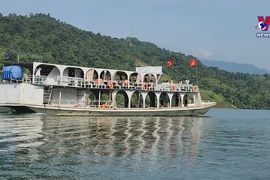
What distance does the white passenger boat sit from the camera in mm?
31141

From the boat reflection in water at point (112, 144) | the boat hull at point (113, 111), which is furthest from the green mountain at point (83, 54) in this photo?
the boat reflection in water at point (112, 144)

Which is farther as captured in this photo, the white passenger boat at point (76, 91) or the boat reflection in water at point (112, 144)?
the white passenger boat at point (76, 91)

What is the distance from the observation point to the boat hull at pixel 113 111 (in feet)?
103

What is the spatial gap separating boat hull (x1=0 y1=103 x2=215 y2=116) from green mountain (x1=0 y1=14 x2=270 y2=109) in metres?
31.1

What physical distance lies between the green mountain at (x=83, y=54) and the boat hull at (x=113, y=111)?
3112cm

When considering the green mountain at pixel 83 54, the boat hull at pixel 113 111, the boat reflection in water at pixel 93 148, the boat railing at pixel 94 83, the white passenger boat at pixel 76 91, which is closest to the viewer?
the boat reflection in water at pixel 93 148

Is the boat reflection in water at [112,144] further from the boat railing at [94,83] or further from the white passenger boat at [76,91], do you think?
the boat railing at [94,83]

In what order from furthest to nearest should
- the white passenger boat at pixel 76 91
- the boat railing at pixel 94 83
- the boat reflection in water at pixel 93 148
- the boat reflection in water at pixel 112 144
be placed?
the boat railing at pixel 94 83 < the white passenger boat at pixel 76 91 < the boat reflection in water at pixel 112 144 < the boat reflection in water at pixel 93 148

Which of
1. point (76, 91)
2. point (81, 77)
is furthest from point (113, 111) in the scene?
point (81, 77)

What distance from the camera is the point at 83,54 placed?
89500 mm

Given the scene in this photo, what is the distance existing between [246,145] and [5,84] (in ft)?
66.0

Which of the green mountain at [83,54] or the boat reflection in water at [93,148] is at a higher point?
the green mountain at [83,54]

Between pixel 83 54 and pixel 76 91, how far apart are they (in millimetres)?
55170

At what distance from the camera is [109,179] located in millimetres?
10578
